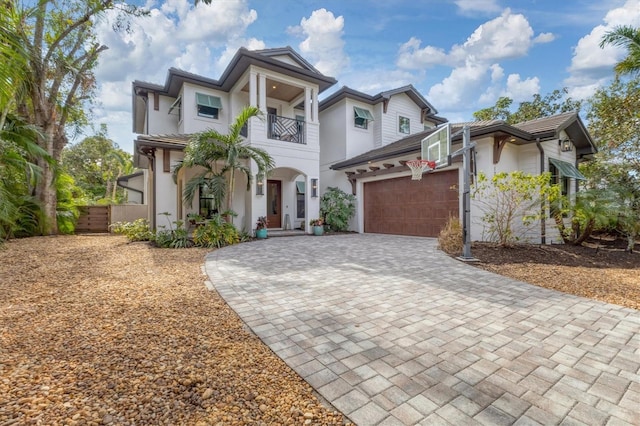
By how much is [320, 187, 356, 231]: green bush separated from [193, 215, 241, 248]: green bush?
193 inches

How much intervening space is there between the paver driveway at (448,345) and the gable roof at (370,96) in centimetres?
1140

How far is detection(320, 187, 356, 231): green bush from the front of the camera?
13.1 meters

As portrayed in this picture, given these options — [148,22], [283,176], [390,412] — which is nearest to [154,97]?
[148,22]

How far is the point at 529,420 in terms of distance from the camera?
172 cm

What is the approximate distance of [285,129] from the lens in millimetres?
12008

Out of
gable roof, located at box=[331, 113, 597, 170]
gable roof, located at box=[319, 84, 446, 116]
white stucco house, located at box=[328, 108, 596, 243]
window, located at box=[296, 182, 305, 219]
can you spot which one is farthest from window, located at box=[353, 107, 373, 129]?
window, located at box=[296, 182, 305, 219]

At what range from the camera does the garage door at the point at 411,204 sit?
10258 millimetres

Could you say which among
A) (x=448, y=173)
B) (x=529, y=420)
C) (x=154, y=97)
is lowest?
(x=529, y=420)

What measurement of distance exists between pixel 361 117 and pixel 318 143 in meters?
3.72

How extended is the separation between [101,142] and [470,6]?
2827 centimetres

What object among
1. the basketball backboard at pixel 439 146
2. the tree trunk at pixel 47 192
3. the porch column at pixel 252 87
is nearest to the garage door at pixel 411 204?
the basketball backboard at pixel 439 146

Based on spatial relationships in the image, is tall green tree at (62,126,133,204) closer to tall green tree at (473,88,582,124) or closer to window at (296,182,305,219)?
window at (296,182,305,219)

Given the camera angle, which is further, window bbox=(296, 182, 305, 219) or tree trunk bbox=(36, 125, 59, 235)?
window bbox=(296, 182, 305, 219)

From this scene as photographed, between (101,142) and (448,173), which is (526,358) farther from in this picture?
(101,142)
